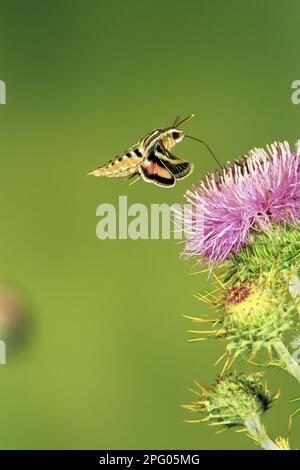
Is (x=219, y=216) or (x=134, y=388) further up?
(x=219, y=216)

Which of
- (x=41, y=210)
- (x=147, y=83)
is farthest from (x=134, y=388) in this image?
(x=147, y=83)

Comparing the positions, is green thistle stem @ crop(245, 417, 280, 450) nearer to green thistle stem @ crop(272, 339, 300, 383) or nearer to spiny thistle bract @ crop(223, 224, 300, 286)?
green thistle stem @ crop(272, 339, 300, 383)

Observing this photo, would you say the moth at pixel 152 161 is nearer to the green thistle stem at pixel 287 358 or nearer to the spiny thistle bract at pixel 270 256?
the spiny thistle bract at pixel 270 256

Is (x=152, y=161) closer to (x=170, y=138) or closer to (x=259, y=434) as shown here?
(x=170, y=138)

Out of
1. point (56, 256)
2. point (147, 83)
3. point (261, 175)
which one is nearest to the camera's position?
point (261, 175)

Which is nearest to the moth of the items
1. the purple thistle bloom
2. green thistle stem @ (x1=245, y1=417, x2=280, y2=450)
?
the purple thistle bloom

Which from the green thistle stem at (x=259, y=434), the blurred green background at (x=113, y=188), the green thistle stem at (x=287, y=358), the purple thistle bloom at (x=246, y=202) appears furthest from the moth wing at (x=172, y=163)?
the green thistle stem at (x=259, y=434)

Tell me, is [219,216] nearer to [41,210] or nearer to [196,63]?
[41,210]

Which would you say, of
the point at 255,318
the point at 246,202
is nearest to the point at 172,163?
the point at 246,202
